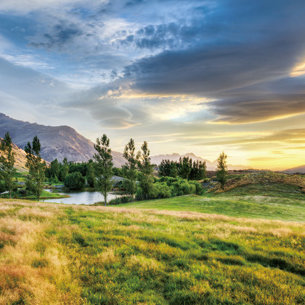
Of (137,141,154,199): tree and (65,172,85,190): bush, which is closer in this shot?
(137,141,154,199): tree

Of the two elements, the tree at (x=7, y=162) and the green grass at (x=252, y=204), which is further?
the tree at (x=7, y=162)

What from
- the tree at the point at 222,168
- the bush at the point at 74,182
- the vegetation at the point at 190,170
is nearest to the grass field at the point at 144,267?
the tree at the point at 222,168

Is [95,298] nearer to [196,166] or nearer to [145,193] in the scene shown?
[145,193]

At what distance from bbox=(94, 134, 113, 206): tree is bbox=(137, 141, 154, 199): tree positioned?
41.6ft

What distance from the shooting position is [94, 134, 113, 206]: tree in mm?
56938

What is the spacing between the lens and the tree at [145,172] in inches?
2584

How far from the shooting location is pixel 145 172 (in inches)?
2657

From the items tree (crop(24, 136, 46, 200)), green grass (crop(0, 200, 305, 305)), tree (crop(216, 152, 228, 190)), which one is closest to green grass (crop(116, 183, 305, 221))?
tree (crop(216, 152, 228, 190))

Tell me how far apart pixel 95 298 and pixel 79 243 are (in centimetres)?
434

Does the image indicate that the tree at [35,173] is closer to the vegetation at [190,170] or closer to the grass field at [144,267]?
the grass field at [144,267]

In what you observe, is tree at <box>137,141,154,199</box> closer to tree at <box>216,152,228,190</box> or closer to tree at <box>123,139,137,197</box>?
tree at <box>123,139,137,197</box>

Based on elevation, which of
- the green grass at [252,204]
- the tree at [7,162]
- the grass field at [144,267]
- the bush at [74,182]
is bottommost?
the bush at [74,182]

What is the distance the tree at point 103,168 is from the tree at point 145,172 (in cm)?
1269

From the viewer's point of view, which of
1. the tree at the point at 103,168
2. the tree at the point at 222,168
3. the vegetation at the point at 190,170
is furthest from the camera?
the vegetation at the point at 190,170
